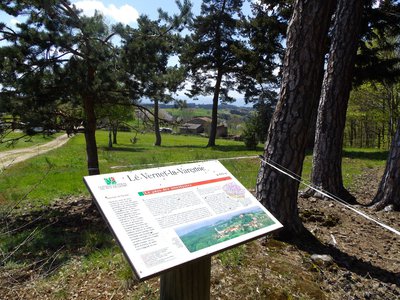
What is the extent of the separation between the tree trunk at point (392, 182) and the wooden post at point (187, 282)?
190 inches

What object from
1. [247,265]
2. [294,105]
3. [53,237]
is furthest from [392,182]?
[53,237]

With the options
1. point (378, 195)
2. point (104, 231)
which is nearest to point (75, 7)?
point (104, 231)

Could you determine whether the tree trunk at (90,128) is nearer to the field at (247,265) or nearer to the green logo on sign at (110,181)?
the field at (247,265)

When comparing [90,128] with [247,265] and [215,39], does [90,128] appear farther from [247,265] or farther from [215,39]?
[215,39]

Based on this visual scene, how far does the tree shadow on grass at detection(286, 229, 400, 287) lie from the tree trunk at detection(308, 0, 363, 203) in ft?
8.38

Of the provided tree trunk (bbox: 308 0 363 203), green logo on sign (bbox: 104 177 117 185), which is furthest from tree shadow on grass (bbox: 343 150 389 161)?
green logo on sign (bbox: 104 177 117 185)

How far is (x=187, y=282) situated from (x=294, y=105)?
2620mm

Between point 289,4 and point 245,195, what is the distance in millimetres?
15271

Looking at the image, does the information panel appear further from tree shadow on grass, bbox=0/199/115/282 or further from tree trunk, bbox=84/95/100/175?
tree trunk, bbox=84/95/100/175

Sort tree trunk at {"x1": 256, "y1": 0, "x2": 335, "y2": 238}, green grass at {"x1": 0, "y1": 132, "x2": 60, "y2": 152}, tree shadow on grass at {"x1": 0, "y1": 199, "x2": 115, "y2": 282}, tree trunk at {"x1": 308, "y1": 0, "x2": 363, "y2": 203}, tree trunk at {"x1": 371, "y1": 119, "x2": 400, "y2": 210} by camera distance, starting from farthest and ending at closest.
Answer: tree trunk at {"x1": 308, "y1": 0, "x2": 363, "y2": 203} < green grass at {"x1": 0, "y1": 132, "x2": 60, "y2": 152} < tree trunk at {"x1": 371, "y1": 119, "x2": 400, "y2": 210} < tree shadow on grass at {"x1": 0, "y1": 199, "x2": 115, "y2": 282} < tree trunk at {"x1": 256, "y1": 0, "x2": 335, "y2": 238}

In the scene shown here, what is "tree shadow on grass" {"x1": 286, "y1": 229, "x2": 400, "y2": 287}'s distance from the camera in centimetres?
359

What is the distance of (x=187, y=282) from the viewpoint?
2248mm

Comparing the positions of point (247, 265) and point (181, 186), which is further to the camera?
point (247, 265)

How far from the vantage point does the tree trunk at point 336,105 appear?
6.71 m
